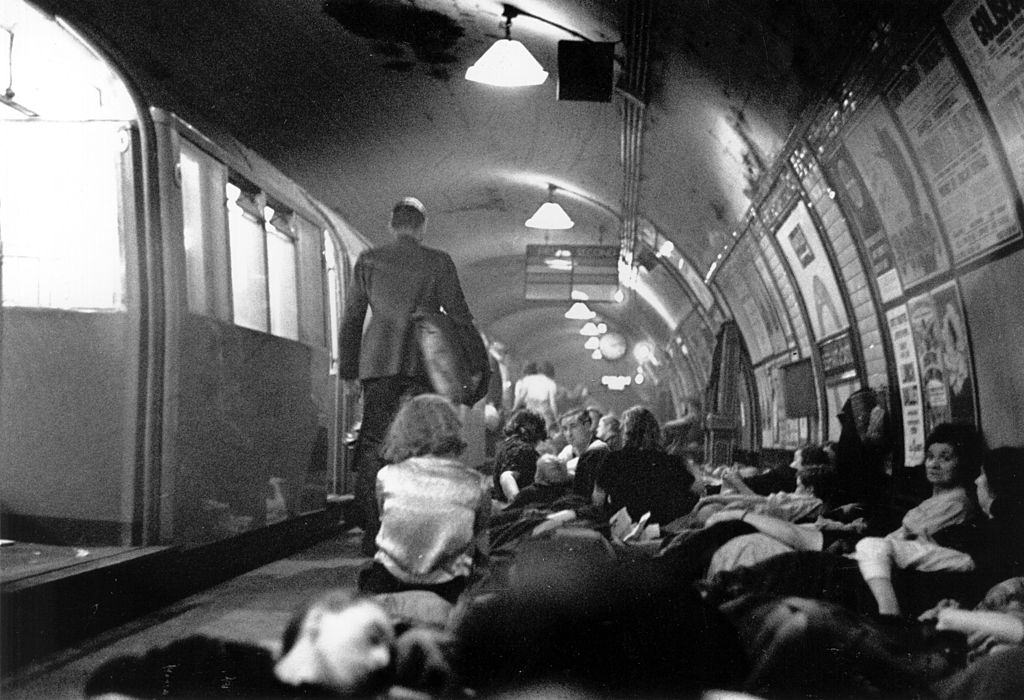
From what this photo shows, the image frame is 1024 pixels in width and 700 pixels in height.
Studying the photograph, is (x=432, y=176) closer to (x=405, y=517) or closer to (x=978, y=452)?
(x=405, y=517)

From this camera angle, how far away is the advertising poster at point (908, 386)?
4246 millimetres

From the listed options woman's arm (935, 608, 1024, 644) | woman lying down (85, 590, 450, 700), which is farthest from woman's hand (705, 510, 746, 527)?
woman lying down (85, 590, 450, 700)

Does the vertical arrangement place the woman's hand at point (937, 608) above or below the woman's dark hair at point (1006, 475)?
below

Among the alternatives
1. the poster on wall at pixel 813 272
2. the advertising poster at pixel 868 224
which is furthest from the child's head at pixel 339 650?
the poster on wall at pixel 813 272

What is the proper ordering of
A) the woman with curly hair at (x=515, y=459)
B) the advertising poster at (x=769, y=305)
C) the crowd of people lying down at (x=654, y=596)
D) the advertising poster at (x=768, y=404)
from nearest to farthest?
the crowd of people lying down at (x=654, y=596) → the woman with curly hair at (x=515, y=459) → the advertising poster at (x=768, y=404) → the advertising poster at (x=769, y=305)

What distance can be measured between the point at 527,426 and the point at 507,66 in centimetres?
140

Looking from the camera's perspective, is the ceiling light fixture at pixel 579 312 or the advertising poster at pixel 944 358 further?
the ceiling light fixture at pixel 579 312

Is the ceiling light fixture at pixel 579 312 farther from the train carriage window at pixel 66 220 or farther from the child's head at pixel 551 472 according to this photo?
the train carriage window at pixel 66 220

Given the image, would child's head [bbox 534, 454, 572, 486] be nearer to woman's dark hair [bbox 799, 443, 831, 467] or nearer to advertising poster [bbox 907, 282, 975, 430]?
woman's dark hair [bbox 799, 443, 831, 467]

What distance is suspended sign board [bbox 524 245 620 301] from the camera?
4.34m

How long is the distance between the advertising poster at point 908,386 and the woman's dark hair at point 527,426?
1285mm

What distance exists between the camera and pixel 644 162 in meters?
5.14

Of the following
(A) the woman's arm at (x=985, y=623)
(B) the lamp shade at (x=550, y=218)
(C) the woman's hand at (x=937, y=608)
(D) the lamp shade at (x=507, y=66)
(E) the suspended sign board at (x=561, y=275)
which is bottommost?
(A) the woman's arm at (x=985, y=623)

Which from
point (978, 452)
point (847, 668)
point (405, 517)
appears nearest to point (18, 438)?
point (405, 517)
